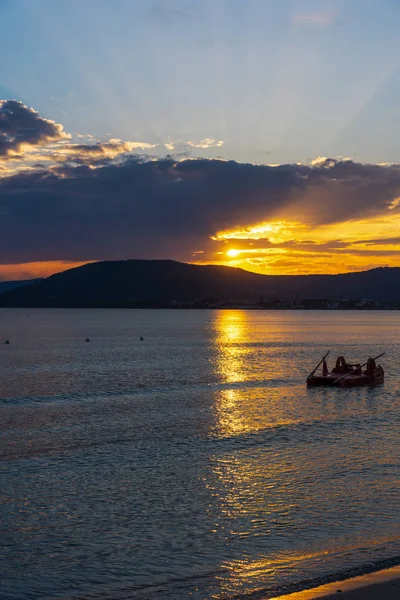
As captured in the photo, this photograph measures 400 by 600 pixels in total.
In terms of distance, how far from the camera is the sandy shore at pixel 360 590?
469 inches

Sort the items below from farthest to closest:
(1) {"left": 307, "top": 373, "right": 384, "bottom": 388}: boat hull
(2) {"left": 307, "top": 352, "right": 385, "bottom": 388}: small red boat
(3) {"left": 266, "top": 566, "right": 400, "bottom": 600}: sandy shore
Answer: (2) {"left": 307, "top": 352, "right": 385, "bottom": 388}: small red boat
(1) {"left": 307, "top": 373, "right": 384, "bottom": 388}: boat hull
(3) {"left": 266, "top": 566, "right": 400, "bottom": 600}: sandy shore

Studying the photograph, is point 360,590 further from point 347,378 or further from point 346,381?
point 347,378

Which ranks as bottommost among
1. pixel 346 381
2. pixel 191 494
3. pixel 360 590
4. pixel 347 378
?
pixel 346 381

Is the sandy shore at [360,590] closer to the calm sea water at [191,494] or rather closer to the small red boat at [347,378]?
the calm sea water at [191,494]

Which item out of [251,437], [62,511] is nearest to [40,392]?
[251,437]

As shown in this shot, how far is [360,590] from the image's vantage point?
1226 cm

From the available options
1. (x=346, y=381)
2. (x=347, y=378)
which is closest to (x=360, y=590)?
(x=346, y=381)

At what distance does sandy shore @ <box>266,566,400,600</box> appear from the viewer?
39.1 feet

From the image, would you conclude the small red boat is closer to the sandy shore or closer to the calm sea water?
the calm sea water

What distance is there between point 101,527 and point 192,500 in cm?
351

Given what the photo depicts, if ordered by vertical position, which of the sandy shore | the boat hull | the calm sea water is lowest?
the boat hull

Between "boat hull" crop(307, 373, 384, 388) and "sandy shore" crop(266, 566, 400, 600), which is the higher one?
"sandy shore" crop(266, 566, 400, 600)

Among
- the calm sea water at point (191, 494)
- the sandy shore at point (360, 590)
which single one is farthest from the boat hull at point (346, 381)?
the sandy shore at point (360, 590)

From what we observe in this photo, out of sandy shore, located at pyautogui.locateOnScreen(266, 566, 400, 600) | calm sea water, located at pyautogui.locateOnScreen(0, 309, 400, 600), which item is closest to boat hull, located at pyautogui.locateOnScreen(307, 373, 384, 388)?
calm sea water, located at pyautogui.locateOnScreen(0, 309, 400, 600)
